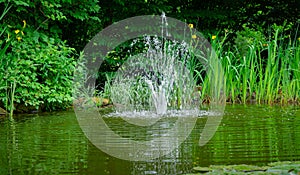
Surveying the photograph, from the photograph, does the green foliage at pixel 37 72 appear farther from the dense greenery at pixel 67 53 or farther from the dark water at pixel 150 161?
the dark water at pixel 150 161

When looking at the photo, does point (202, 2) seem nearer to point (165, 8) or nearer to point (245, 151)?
point (165, 8)

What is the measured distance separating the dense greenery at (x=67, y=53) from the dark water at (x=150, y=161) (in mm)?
1832

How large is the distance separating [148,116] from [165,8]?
4.59 m

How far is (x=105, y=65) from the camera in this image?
9.93m

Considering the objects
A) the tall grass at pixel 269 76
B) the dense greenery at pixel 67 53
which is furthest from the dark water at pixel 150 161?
the tall grass at pixel 269 76

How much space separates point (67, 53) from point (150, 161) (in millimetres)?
5225

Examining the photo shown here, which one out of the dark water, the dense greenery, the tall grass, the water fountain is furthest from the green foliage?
the tall grass

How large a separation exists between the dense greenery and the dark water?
183 cm

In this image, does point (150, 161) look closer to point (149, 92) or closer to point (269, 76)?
point (269, 76)

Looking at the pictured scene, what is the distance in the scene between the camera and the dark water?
2.70m

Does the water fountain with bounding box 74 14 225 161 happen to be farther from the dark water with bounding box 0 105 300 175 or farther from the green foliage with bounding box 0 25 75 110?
the green foliage with bounding box 0 25 75 110

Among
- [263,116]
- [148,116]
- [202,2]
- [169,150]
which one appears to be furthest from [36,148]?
[202,2]

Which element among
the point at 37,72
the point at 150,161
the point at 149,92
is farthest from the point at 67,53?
the point at 150,161

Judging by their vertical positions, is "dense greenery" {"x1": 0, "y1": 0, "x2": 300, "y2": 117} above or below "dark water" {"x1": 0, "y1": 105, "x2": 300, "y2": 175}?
above
